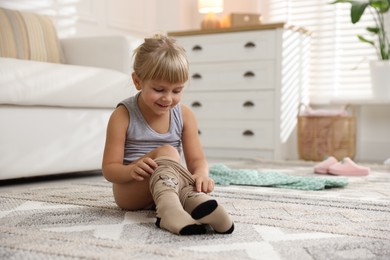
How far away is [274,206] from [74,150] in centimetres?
97

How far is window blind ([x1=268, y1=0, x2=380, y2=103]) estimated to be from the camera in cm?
342

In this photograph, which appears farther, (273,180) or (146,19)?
(146,19)

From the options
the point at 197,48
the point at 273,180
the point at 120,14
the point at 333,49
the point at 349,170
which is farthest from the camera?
the point at 120,14

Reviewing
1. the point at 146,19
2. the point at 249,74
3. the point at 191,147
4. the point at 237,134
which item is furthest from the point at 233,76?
the point at 191,147

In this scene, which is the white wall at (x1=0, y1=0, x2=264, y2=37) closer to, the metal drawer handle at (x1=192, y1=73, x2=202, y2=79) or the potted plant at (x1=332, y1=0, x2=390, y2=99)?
the metal drawer handle at (x1=192, y1=73, x2=202, y2=79)

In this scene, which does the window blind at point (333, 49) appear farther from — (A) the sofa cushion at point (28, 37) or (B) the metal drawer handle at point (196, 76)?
(A) the sofa cushion at point (28, 37)

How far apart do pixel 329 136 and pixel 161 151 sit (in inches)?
81.7

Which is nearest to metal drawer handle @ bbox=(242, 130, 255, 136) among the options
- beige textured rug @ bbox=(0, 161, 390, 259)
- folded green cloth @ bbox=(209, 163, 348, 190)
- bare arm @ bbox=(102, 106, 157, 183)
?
folded green cloth @ bbox=(209, 163, 348, 190)

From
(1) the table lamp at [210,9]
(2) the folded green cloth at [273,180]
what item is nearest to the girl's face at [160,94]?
(2) the folded green cloth at [273,180]

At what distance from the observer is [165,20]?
12.8ft

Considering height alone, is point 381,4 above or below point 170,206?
above

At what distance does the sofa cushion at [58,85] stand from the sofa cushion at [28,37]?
1.53 ft

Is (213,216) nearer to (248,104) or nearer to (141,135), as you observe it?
(141,135)

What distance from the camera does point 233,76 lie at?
320cm
